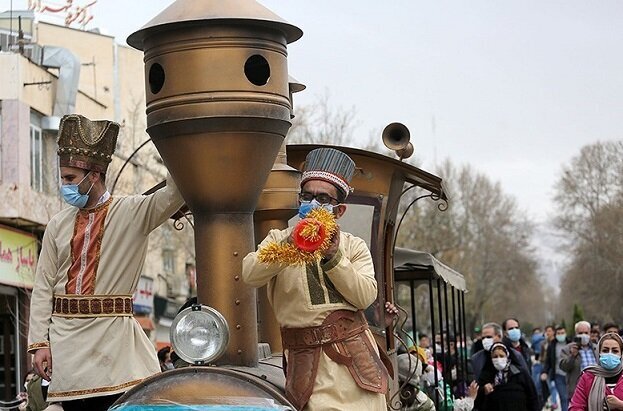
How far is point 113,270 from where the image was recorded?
6047mm

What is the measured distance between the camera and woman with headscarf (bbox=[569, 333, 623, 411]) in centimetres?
1001

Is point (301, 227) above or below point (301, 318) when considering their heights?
above

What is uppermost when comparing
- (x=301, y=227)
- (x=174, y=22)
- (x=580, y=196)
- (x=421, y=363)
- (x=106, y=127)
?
(x=580, y=196)

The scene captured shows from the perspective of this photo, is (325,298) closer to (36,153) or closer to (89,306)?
(89,306)

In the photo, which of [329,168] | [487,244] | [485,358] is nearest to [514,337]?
[485,358]

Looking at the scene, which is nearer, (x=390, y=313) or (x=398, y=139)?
(x=390, y=313)

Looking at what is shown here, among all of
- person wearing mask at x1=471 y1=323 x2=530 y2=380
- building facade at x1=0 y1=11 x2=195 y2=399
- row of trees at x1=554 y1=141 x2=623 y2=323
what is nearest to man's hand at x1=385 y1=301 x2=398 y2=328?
person wearing mask at x1=471 y1=323 x2=530 y2=380

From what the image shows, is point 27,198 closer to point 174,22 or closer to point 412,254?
point 412,254

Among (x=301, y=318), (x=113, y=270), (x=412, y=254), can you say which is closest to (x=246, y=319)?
(x=301, y=318)

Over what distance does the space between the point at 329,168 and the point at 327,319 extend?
63 centimetres

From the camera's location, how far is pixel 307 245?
5.10 meters

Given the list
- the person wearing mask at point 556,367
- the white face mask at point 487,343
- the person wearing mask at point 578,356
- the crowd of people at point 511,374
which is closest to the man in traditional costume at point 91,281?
the crowd of people at point 511,374

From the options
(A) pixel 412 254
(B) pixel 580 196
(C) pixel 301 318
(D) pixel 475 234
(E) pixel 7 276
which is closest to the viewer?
(C) pixel 301 318

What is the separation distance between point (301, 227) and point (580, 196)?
2338 inches
